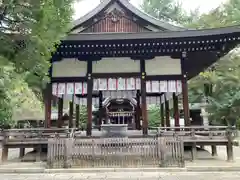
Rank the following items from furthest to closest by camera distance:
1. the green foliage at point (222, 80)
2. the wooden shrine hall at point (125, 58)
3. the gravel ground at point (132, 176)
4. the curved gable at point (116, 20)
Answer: the green foliage at point (222, 80)
the curved gable at point (116, 20)
the wooden shrine hall at point (125, 58)
the gravel ground at point (132, 176)

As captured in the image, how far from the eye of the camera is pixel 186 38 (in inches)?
378

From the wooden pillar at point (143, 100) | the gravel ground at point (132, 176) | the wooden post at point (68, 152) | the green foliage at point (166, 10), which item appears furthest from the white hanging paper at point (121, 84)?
the green foliage at point (166, 10)

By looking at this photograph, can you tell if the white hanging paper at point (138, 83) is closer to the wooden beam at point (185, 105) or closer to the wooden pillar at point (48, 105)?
the wooden beam at point (185, 105)

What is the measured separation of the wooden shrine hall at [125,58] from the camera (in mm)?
9922

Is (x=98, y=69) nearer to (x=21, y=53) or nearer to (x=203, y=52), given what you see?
(x=203, y=52)

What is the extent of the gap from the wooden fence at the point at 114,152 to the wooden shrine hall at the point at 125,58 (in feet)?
6.28

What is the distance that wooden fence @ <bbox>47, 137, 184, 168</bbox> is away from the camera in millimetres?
8406

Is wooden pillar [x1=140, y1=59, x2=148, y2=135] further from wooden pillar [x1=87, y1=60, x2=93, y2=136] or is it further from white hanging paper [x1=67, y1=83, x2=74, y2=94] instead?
white hanging paper [x1=67, y1=83, x2=74, y2=94]

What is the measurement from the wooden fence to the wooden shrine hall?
1.91 meters

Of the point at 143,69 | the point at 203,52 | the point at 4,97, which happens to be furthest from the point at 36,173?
the point at 203,52

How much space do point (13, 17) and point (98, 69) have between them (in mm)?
6316

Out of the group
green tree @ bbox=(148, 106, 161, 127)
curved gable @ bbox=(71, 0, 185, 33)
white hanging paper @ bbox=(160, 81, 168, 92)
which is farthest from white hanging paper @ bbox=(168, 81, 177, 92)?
green tree @ bbox=(148, 106, 161, 127)

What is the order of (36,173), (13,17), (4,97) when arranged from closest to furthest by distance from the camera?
(4,97)
(13,17)
(36,173)

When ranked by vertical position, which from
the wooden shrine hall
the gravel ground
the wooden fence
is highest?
the wooden shrine hall
